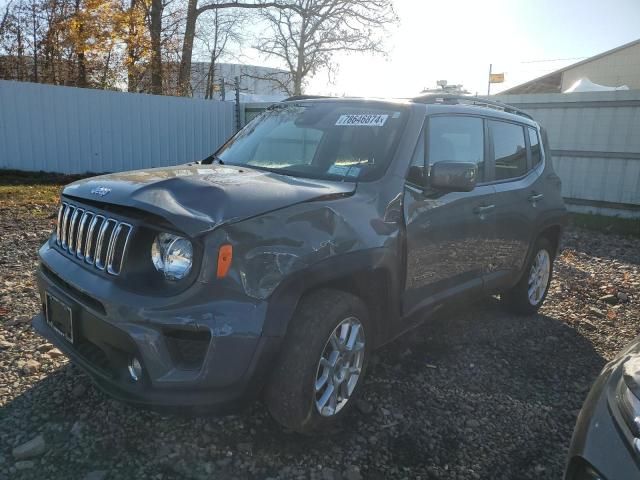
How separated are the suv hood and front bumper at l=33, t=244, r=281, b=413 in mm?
328

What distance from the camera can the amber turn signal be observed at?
2.24 meters

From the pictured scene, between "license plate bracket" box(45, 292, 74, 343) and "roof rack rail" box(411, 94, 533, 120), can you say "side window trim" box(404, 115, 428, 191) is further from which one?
"license plate bracket" box(45, 292, 74, 343)

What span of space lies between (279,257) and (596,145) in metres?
9.32

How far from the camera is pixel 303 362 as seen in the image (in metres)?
2.46

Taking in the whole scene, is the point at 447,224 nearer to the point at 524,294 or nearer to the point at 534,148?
the point at 524,294

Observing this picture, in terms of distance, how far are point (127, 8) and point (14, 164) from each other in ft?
25.8

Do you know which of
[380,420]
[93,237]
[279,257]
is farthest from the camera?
[380,420]

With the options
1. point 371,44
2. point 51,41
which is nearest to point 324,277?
point 51,41

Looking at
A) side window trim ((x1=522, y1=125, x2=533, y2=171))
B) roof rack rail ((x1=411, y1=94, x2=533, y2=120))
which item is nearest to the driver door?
roof rack rail ((x1=411, y1=94, x2=533, y2=120))

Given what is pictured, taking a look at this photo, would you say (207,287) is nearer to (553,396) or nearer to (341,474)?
(341,474)

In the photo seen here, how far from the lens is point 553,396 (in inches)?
136

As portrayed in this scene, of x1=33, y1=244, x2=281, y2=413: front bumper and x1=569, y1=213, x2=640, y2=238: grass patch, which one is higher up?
x1=33, y1=244, x2=281, y2=413: front bumper

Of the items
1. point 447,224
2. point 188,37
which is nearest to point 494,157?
point 447,224

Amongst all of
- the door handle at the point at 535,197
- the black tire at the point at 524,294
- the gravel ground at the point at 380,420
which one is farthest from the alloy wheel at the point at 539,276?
the door handle at the point at 535,197
